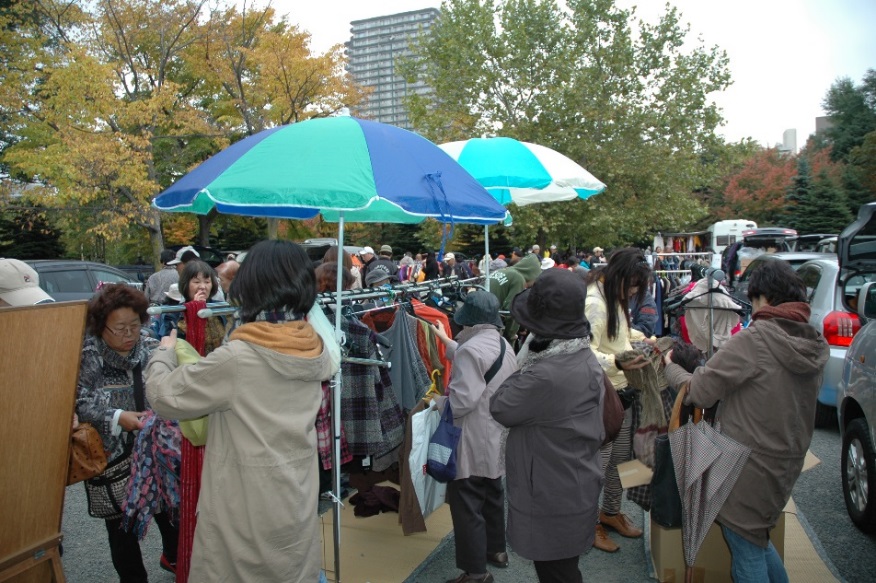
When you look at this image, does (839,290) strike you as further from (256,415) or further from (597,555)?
(256,415)

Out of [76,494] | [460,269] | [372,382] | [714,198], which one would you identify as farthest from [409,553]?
[714,198]

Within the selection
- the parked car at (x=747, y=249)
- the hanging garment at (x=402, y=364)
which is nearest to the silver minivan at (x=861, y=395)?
the hanging garment at (x=402, y=364)

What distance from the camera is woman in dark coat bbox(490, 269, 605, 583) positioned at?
8.82ft

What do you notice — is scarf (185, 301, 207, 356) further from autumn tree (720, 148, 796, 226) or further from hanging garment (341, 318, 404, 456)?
autumn tree (720, 148, 796, 226)

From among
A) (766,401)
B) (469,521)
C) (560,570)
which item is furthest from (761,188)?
(560,570)

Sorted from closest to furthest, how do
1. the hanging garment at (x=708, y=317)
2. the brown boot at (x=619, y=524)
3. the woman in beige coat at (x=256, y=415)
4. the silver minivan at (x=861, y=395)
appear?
the woman in beige coat at (x=256, y=415) → the silver minivan at (x=861, y=395) → the brown boot at (x=619, y=524) → the hanging garment at (x=708, y=317)

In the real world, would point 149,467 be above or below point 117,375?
below

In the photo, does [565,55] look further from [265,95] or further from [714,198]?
[714,198]

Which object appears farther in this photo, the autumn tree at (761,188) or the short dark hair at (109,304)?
the autumn tree at (761,188)

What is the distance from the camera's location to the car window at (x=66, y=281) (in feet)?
38.3

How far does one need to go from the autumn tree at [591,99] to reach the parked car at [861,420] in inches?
671

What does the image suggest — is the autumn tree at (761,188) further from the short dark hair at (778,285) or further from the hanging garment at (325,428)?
the hanging garment at (325,428)

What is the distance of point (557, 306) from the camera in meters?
2.71

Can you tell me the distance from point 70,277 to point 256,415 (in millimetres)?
11599
